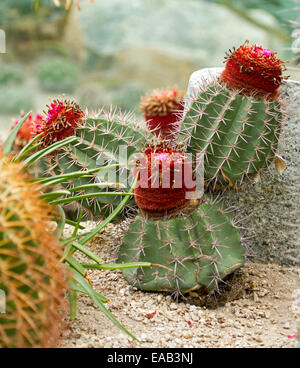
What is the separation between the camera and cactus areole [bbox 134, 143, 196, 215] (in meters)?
1.44

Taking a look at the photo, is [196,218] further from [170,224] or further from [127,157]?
[127,157]

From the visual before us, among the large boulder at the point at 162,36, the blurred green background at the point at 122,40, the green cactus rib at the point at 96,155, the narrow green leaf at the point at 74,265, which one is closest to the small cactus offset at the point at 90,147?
the green cactus rib at the point at 96,155

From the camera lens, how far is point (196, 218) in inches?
59.0

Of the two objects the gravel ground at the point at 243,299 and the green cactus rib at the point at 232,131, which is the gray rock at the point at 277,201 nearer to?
the gravel ground at the point at 243,299

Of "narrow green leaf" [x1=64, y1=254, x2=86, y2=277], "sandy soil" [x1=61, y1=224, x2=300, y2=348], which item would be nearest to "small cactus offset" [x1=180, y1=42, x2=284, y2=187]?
"sandy soil" [x1=61, y1=224, x2=300, y2=348]

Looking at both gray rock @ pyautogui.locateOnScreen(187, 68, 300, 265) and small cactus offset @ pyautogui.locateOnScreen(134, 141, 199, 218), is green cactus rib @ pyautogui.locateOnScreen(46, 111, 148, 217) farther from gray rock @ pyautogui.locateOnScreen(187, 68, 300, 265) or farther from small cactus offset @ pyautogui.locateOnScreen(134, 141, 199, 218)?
gray rock @ pyautogui.locateOnScreen(187, 68, 300, 265)

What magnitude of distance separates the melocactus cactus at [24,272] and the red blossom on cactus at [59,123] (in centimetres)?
73

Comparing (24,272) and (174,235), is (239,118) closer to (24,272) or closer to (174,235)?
(174,235)

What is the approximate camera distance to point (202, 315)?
1.39 meters

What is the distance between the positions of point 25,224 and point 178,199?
0.73 m

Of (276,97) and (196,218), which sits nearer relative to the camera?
(196,218)

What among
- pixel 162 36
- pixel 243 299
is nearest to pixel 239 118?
pixel 243 299

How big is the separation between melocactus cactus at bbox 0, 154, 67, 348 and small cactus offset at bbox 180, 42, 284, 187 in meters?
0.78
